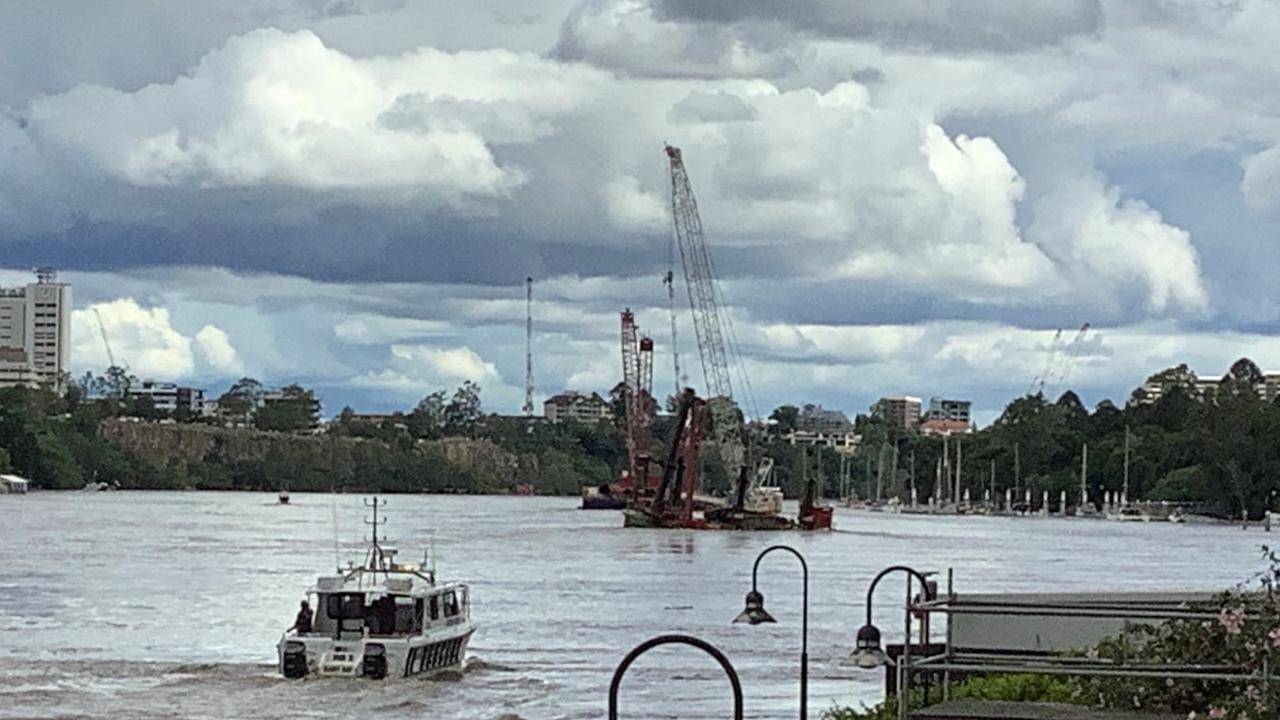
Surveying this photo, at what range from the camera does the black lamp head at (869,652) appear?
25734 mm

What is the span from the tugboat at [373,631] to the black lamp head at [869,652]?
31.5 metres

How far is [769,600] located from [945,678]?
257 feet

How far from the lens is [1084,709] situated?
2180 cm

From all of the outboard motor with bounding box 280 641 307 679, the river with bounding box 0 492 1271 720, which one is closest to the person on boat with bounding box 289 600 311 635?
the outboard motor with bounding box 280 641 307 679

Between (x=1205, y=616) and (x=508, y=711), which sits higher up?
(x=1205, y=616)

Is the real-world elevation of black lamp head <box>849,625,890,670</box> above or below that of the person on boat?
above

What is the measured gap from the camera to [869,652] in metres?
26.0

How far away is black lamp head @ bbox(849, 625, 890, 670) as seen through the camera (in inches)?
1013

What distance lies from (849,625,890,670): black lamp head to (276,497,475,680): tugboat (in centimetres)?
3154

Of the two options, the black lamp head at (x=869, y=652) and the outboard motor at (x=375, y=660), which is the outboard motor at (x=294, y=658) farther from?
the black lamp head at (x=869, y=652)

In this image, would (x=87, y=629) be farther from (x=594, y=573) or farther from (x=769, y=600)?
(x=594, y=573)

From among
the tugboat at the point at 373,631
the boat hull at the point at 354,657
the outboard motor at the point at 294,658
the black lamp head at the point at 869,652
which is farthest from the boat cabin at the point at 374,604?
the black lamp head at the point at 869,652

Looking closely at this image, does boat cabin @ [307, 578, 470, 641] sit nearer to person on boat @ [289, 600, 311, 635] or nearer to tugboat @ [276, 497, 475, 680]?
tugboat @ [276, 497, 475, 680]

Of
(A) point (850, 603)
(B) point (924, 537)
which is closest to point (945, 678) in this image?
(A) point (850, 603)
